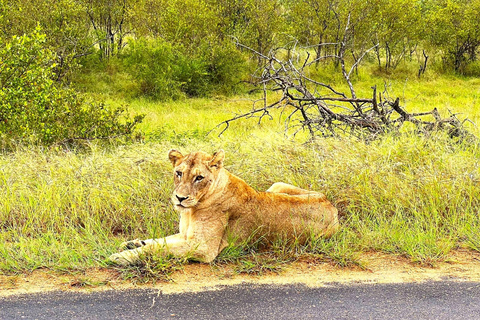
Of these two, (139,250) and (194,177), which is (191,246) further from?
(194,177)

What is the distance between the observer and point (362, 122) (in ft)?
25.0

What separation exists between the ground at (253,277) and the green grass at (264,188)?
10 centimetres

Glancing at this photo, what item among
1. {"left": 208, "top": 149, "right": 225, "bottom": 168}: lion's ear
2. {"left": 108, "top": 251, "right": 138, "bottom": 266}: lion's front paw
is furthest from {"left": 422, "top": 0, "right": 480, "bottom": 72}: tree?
{"left": 108, "top": 251, "right": 138, "bottom": 266}: lion's front paw

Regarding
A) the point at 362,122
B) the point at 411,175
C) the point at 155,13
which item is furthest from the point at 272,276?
the point at 155,13

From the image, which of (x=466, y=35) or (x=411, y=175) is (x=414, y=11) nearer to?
(x=466, y=35)

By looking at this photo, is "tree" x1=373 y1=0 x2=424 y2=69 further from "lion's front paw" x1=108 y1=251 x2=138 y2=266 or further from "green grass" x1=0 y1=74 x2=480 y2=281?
"lion's front paw" x1=108 y1=251 x2=138 y2=266

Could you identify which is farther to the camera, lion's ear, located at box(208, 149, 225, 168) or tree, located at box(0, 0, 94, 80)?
tree, located at box(0, 0, 94, 80)

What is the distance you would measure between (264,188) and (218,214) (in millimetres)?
1605

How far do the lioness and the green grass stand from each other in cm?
13

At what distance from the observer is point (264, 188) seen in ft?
19.4

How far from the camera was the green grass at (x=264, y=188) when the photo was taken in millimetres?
4410

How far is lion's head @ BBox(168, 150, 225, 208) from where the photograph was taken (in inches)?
163

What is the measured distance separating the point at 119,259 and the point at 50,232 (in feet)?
3.78

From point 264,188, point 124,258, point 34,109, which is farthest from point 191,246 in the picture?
point 34,109
